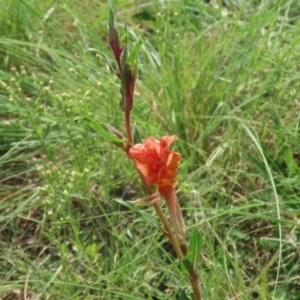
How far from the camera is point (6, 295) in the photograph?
1.50m

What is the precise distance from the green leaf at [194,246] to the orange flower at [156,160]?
93mm

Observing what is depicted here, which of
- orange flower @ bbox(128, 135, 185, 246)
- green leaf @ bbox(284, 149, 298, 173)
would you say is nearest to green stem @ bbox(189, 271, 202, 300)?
orange flower @ bbox(128, 135, 185, 246)

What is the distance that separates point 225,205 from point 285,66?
0.41 m

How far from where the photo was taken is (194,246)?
1.03 m

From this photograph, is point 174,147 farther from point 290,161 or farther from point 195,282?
point 195,282

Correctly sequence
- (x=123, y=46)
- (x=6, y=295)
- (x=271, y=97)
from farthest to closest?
(x=271, y=97), (x=6, y=295), (x=123, y=46)

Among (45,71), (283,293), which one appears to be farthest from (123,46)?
(45,71)

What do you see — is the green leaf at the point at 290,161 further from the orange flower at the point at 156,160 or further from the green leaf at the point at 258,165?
the orange flower at the point at 156,160

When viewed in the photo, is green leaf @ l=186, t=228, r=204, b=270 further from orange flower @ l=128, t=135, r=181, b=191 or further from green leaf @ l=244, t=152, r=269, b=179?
green leaf @ l=244, t=152, r=269, b=179

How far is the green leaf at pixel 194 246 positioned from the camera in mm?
1011

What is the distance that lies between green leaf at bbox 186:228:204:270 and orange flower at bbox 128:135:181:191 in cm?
9

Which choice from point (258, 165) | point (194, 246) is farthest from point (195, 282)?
point (258, 165)

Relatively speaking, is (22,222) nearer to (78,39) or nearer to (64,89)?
(64,89)

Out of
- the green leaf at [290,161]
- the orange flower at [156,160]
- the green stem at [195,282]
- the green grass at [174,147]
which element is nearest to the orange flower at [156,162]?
the orange flower at [156,160]
